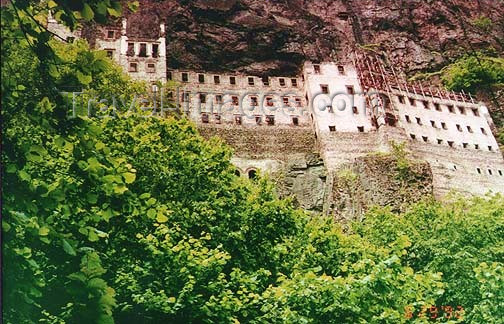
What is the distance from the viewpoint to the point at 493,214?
20172 mm

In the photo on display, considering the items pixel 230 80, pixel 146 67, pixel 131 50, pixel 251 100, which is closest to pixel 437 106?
pixel 251 100

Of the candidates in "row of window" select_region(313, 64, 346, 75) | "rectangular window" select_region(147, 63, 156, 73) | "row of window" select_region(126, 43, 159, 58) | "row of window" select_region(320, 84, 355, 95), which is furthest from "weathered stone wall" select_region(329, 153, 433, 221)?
"row of window" select_region(126, 43, 159, 58)

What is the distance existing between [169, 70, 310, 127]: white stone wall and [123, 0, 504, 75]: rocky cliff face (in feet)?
6.27

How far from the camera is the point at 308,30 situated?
39312 mm

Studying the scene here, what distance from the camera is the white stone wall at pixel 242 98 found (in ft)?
108

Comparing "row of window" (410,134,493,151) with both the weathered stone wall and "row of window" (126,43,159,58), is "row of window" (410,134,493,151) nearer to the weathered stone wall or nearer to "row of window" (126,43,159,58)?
the weathered stone wall

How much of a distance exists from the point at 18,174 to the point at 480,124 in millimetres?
34724

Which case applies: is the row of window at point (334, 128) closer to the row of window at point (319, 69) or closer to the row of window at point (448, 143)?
the row of window at point (448, 143)

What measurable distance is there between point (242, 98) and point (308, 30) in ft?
27.8

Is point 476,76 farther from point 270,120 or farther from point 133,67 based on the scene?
point 133,67

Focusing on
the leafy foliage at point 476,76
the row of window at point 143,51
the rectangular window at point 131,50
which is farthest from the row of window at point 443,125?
the rectangular window at point 131,50

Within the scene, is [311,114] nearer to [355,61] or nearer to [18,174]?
[355,61]

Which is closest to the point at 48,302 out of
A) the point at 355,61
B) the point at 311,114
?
the point at 311,114

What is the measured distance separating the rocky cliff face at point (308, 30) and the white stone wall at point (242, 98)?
6.27ft
